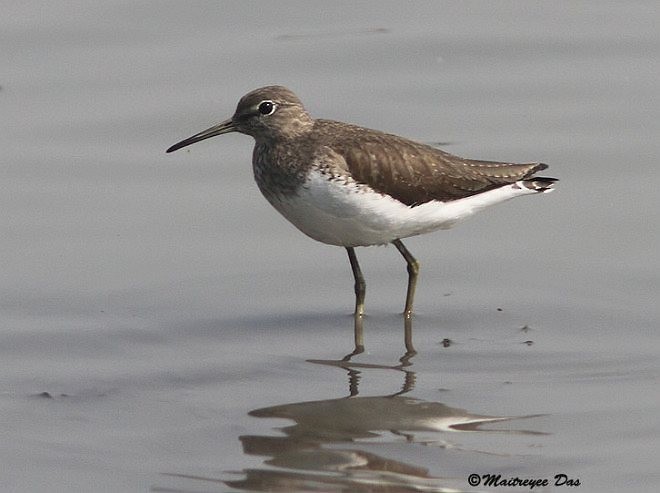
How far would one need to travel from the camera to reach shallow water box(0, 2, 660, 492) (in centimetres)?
834

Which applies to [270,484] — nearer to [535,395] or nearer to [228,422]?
[228,422]

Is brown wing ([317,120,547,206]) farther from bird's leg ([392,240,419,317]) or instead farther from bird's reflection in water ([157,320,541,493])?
bird's reflection in water ([157,320,541,493])

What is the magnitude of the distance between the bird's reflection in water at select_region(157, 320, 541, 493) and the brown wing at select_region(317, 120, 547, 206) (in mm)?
1606

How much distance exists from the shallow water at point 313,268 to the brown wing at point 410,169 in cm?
70

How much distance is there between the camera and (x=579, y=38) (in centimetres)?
1550

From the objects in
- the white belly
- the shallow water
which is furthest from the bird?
the shallow water

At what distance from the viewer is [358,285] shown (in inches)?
432

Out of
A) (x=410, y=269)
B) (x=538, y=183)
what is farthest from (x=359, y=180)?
(x=538, y=183)

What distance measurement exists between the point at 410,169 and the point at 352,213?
2.62 ft

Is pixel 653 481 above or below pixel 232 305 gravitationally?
below

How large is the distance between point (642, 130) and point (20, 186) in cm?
573

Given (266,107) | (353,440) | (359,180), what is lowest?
(353,440)

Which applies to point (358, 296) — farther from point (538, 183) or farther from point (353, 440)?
point (353, 440)

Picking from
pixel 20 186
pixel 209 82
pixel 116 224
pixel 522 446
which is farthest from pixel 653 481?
pixel 209 82
